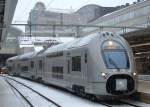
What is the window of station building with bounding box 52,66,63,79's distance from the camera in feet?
81.7

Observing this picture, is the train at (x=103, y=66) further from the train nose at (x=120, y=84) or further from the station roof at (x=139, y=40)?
the station roof at (x=139, y=40)

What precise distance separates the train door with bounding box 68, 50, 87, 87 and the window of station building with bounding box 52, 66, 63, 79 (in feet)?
8.49

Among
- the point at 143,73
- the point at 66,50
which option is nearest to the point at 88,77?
the point at 66,50

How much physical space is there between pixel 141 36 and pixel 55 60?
5263mm

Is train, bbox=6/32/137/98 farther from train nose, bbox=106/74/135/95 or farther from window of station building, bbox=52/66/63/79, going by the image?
window of station building, bbox=52/66/63/79

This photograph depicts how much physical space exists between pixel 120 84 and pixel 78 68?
290 centimetres

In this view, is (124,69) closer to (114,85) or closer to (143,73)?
(114,85)

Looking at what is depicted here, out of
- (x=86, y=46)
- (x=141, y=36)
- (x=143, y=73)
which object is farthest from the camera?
(x=143, y=73)

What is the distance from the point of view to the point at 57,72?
26219mm

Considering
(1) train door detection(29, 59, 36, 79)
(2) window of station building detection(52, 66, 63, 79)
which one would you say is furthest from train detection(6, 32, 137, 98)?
(1) train door detection(29, 59, 36, 79)

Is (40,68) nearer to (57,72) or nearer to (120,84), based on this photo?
(57,72)

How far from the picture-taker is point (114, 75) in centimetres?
1841

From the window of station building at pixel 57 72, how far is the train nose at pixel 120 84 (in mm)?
6803

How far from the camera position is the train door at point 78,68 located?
19625 mm
